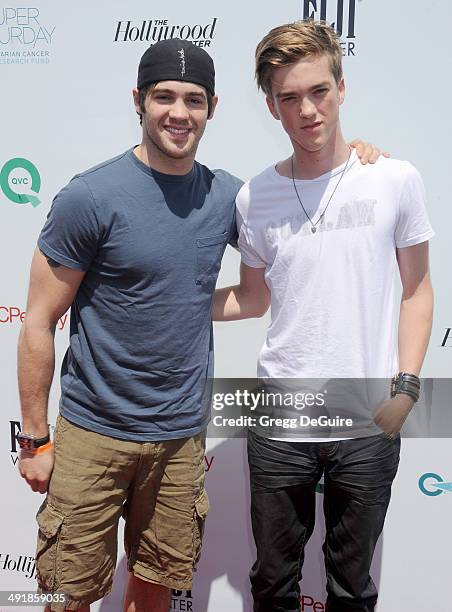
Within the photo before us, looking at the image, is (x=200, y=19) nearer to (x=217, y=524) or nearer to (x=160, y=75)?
(x=160, y=75)

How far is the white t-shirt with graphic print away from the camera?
141 centimetres

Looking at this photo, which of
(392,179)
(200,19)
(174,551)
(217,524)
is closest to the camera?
(392,179)

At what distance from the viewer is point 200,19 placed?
6.12 feet

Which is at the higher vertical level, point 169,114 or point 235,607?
point 169,114

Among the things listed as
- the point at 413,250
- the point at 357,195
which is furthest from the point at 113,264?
the point at 413,250

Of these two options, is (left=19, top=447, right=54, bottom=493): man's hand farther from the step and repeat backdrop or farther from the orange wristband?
the step and repeat backdrop

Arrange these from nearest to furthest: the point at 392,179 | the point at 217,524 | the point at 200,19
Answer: the point at 392,179 < the point at 200,19 < the point at 217,524

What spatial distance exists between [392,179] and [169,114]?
53 centimetres

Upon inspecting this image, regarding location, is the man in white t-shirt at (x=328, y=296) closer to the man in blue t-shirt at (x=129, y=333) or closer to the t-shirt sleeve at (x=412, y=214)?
the t-shirt sleeve at (x=412, y=214)

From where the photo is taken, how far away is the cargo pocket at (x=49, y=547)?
1483 millimetres

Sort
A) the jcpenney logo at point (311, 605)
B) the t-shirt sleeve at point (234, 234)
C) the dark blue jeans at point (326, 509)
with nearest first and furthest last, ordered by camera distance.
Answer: the dark blue jeans at point (326, 509) → the t-shirt sleeve at point (234, 234) → the jcpenney logo at point (311, 605)

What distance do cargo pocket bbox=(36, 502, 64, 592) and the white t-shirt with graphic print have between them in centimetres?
65

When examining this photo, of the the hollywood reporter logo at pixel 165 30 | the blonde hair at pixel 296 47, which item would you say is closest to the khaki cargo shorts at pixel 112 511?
the blonde hair at pixel 296 47

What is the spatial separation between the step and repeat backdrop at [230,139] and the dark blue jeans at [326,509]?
54 cm
